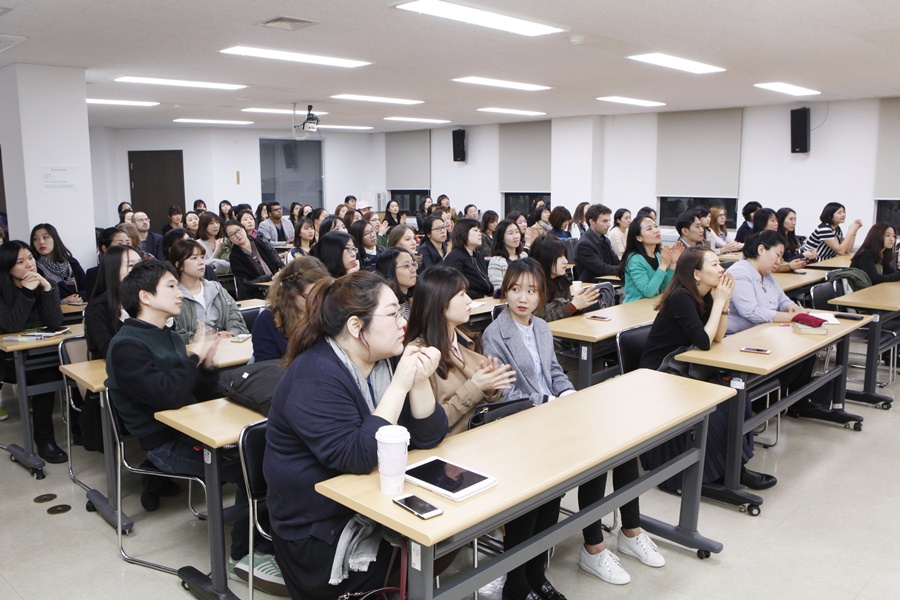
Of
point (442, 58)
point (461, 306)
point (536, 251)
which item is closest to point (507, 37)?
point (442, 58)

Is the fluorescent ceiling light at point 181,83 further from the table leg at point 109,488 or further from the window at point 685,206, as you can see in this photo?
the window at point 685,206

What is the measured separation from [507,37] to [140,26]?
2.55 m

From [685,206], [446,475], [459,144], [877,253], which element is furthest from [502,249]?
[459,144]

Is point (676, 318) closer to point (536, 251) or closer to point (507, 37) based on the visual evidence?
point (536, 251)

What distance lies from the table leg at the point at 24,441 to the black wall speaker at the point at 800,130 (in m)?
9.47

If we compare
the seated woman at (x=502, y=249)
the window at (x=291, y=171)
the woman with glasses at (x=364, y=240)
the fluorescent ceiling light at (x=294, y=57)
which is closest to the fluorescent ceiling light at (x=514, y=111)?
the fluorescent ceiling light at (x=294, y=57)

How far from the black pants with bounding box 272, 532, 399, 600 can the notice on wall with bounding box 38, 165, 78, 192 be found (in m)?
5.39

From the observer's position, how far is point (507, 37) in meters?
5.23

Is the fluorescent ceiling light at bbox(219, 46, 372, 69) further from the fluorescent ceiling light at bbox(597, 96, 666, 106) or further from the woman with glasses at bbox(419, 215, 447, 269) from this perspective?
the fluorescent ceiling light at bbox(597, 96, 666, 106)

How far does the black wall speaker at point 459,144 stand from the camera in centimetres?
1345

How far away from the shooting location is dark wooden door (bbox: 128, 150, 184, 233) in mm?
13500

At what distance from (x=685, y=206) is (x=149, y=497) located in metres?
9.57

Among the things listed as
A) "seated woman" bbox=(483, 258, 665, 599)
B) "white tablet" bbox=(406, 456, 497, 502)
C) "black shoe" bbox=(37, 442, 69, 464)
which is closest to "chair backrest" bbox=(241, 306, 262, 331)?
"black shoe" bbox=(37, 442, 69, 464)

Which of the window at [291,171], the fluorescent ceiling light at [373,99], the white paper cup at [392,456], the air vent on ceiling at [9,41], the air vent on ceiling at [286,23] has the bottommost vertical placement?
the white paper cup at [392,456]
